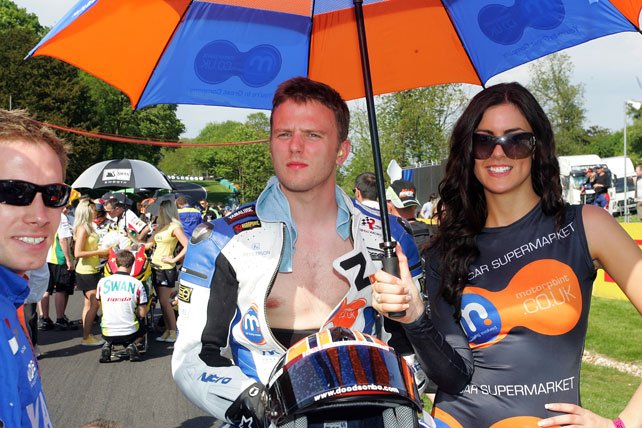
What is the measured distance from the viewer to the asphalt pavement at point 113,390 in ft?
22.4

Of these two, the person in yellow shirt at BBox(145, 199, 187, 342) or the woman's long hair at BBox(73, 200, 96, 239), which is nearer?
the person in yellow shirt at BBox(145, 199, 187, 342)

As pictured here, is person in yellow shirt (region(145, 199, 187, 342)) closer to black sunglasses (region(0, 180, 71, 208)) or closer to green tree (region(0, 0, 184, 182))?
black sunglasses (region(0, 180, 71, 208))

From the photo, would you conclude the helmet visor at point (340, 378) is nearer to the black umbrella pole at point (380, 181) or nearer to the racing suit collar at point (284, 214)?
the black umbrella pole at point (380, 181)

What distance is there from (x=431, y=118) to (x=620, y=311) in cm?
2227

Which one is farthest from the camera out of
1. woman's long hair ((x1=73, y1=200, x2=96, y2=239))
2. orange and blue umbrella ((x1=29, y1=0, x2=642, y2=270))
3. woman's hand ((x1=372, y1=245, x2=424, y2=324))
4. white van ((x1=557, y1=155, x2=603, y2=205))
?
white van ((x1=557, y1=155, x2=603, y2=205))

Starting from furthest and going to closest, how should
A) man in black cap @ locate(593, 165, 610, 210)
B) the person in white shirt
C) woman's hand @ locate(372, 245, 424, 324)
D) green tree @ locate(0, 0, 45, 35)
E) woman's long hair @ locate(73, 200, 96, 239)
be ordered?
green tree @ locate(0, 0, 45, 35) → man in black cap @ locate(593, 165, 610, 210) → woman's long hair @ locate(73, 200, 96, 239) → the person in white shirt → woman's hand @ locate(372, 245, 424, 324)

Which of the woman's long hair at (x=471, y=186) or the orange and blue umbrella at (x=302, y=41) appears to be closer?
the woman's long hair at (x=471, y=186)

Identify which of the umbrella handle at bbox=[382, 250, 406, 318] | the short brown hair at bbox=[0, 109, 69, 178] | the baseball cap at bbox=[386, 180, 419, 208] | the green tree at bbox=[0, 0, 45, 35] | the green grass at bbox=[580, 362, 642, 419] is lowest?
the green grass at bbox=[580, 362, 642, 419]

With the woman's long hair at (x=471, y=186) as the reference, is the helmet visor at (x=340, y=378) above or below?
below

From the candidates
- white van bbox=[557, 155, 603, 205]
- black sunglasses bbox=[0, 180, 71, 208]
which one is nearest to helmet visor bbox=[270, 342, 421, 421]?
black sunglasses bbox=[0, 180, 71, 208]

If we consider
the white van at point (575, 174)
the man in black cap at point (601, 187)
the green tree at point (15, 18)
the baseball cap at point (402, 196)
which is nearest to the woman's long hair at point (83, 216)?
the baseball cap at point (402, 196)

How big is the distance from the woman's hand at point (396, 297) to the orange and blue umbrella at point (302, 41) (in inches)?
59.5

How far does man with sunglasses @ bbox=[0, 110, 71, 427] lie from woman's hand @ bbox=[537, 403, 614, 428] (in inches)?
67.9

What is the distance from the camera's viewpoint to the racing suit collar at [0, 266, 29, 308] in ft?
6.81
